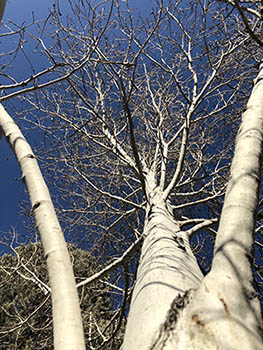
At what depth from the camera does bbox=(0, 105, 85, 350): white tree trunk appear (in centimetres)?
70

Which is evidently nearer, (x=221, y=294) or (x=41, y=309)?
(x=221, y=294)

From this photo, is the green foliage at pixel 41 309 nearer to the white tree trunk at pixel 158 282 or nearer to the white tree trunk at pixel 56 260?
the white tree trunk at pixel 158 282

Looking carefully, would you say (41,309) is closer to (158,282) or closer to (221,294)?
(158,282)

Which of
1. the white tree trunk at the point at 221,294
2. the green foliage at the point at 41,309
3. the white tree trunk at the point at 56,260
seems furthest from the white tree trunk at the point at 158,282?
the green foliage at the point at 41,309

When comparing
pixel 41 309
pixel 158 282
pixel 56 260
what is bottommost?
pixel 41 309

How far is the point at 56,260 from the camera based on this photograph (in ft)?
2.79

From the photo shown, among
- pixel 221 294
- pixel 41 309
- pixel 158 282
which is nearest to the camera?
pixel 221 294

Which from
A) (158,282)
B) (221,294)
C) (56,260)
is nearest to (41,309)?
(158,282)

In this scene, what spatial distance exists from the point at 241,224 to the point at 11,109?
4.00 metres

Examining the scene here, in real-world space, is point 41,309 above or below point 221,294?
below

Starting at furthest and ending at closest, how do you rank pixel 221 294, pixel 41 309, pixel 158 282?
1. pixel 41 309
2. pixel 158 282
3. pixel 221 294

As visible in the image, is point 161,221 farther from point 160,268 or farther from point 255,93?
point 255,93

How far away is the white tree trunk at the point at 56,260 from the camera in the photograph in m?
0.70

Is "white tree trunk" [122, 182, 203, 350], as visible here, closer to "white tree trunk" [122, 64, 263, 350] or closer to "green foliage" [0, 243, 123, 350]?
"white tree trunk" [122, 64, 263, 350]
